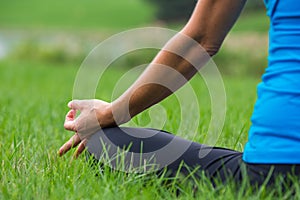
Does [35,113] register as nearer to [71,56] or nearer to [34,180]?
[34,180]

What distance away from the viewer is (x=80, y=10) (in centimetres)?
3300

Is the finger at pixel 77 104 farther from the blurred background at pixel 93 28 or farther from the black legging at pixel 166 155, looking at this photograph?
the blurred background at pixel 93 28

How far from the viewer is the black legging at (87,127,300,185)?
187 cm

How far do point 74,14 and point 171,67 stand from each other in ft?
98.4

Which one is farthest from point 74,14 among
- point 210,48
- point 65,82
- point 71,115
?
point 210,48

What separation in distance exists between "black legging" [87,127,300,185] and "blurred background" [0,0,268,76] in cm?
1087

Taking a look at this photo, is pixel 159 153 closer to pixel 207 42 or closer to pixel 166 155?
pixel 166 155

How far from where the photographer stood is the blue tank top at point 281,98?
1.69 metres

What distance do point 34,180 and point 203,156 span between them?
0.54m

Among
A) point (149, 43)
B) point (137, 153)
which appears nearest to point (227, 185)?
point (137, 153)

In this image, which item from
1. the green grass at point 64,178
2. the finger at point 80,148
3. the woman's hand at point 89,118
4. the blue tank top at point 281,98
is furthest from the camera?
the finger at point 80,148

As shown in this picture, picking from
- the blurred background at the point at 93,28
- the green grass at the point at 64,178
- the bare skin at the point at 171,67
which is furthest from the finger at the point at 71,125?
the blurred background at the point at 93,28

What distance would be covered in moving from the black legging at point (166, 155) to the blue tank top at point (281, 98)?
10 cm

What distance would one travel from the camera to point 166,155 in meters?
2.02
